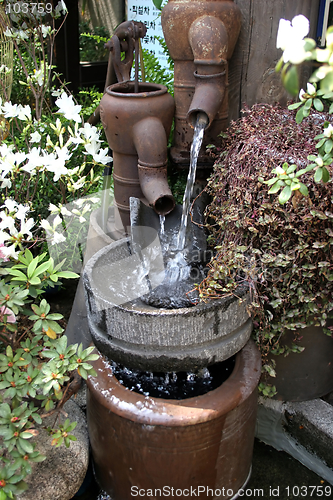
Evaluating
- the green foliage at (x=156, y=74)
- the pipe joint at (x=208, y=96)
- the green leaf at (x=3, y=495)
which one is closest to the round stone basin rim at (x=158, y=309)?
the green leaf at (x=3, y=495)

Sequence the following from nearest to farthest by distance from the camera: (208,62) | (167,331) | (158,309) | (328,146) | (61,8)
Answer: (328,146) < (167,331) < (158,309) < (208,62) < (61,8)

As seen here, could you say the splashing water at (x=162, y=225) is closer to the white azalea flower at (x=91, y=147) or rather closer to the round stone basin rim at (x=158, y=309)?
the round stone basin rim at (x=158, y=309)

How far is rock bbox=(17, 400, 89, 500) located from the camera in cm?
206

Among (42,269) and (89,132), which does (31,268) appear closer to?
(42,269)

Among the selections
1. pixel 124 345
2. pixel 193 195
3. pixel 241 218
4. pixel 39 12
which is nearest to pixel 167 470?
pixel 124 345

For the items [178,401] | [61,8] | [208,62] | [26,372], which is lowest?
[178,401]

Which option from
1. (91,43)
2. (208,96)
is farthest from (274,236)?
(91,43)

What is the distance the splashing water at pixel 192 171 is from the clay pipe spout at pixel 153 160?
0.31 feet

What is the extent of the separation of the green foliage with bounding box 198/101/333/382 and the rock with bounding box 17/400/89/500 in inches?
42.3

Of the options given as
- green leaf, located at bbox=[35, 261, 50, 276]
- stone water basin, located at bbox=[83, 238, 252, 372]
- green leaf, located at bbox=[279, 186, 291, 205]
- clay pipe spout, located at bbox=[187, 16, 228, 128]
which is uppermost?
clay pipe spout, located at bbox=[187, 16, 228, 128]

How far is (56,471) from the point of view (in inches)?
83.8

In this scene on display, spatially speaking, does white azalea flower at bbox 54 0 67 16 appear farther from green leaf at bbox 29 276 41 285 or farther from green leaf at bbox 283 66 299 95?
green leaf at bbox 283 66 299 95

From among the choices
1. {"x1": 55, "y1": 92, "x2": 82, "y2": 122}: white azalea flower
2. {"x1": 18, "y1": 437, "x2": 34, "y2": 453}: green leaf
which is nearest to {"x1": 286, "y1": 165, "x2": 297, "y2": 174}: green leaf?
{"x1": 55, "y1": 92, "x2": 82, "y2": 122}: white azalea flower

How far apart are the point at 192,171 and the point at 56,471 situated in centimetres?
179
